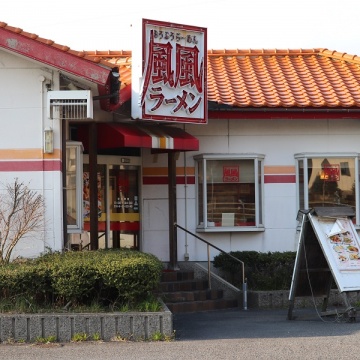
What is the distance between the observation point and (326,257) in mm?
13477

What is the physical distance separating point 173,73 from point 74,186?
2.82 meters

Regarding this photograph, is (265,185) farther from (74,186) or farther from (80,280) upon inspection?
(80,280)

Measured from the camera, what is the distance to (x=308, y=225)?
546 inches

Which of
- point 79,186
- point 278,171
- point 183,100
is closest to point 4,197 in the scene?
point 79,186

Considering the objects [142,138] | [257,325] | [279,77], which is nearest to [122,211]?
[142,138]

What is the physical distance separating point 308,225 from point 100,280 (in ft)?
12.3

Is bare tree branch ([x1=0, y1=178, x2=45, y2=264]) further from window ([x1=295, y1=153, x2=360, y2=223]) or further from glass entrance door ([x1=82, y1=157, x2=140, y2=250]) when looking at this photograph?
window ([x1=295, y1=153, x2=360, y2=223])

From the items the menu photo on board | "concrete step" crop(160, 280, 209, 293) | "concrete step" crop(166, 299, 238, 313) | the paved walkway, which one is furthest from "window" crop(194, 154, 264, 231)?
the menu photo on board

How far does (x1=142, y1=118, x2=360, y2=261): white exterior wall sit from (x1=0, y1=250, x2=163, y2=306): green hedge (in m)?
5.09

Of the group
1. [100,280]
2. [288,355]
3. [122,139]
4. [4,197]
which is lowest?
[288,355]

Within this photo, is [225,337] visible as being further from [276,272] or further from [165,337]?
[276,272]

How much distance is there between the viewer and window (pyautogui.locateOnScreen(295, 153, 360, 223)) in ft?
58.2

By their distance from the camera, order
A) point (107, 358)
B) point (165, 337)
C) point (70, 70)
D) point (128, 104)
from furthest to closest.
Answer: point (128, 104)
point (70, 70)
point (165, 337)
point (107, 358)

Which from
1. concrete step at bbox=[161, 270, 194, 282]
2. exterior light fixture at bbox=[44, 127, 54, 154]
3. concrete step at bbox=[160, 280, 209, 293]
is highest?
exterior light fixture at bbox=[44, 127, 54, 154]
